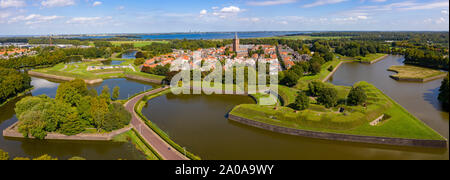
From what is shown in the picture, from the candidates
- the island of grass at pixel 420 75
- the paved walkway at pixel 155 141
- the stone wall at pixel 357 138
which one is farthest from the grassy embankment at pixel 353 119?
the island of grass at pixel 420 75

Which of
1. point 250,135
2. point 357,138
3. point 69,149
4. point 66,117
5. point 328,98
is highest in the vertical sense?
point 328,98

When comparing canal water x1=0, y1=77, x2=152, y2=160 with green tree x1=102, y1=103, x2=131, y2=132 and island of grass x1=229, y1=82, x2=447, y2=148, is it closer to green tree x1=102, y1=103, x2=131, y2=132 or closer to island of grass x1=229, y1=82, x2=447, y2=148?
green tree x1=102, y1=103, x2=131, y2=132

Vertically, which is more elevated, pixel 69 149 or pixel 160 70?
pixel 160 70

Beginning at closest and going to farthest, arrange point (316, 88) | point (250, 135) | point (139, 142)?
point (139, 142)
point (250, 135)
point (316, 88)

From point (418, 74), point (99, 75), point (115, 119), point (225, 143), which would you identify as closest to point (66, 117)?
point (115, 119)

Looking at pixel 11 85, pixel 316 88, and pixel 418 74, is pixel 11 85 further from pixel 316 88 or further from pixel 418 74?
pixel 418 74

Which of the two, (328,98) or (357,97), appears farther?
(328,98)

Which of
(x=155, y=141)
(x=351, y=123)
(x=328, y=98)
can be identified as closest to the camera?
(x=155, y=141)
